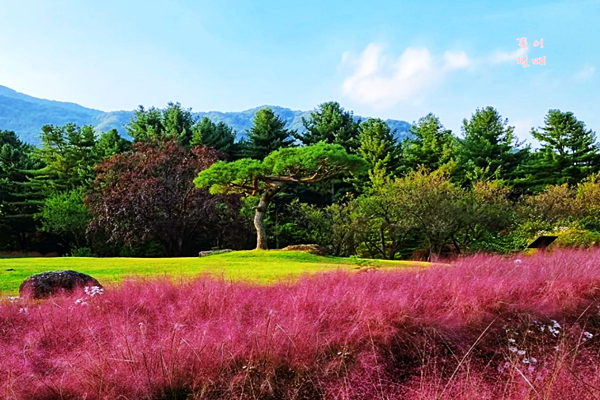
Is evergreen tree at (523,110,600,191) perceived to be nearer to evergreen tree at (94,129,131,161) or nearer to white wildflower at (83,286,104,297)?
evergreen tree at (94,129,131,161)

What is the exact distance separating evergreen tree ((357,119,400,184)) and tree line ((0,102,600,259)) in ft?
0.28

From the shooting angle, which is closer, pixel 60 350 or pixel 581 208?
pixel 60 350

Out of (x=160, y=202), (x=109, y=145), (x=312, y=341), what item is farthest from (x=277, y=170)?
(x=109, y=145)

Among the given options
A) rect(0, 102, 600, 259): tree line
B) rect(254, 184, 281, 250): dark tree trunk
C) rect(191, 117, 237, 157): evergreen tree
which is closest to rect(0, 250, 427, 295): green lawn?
rect(254, 184, 281, 250): dark tree trunk

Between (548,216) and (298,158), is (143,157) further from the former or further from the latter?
(548,216)

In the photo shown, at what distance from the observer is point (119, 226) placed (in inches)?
736

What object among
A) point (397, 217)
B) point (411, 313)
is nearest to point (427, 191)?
point (397, 217)

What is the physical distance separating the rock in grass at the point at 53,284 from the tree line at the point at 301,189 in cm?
821

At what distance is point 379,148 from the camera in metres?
24.5

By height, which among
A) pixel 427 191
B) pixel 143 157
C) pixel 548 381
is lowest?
pixel 548 381

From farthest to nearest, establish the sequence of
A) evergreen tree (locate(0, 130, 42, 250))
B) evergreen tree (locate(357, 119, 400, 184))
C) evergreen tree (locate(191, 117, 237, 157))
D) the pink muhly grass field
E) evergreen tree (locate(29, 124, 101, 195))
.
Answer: evergreen tree (locate(191, 117, 237, 157)), evergreen tree (locate(357, 119, 400, 184)), evergreen tree (locate(29, 124, 101, 195)), evergreen tree (locate(0, 130, 42, 250)), the pink muhly grass field

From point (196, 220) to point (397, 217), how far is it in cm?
763

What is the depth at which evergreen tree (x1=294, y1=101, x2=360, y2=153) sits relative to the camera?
27234 millimetres

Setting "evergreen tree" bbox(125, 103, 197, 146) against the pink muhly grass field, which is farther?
"evergreen tree" bbox(125, 103, 197, 146)
